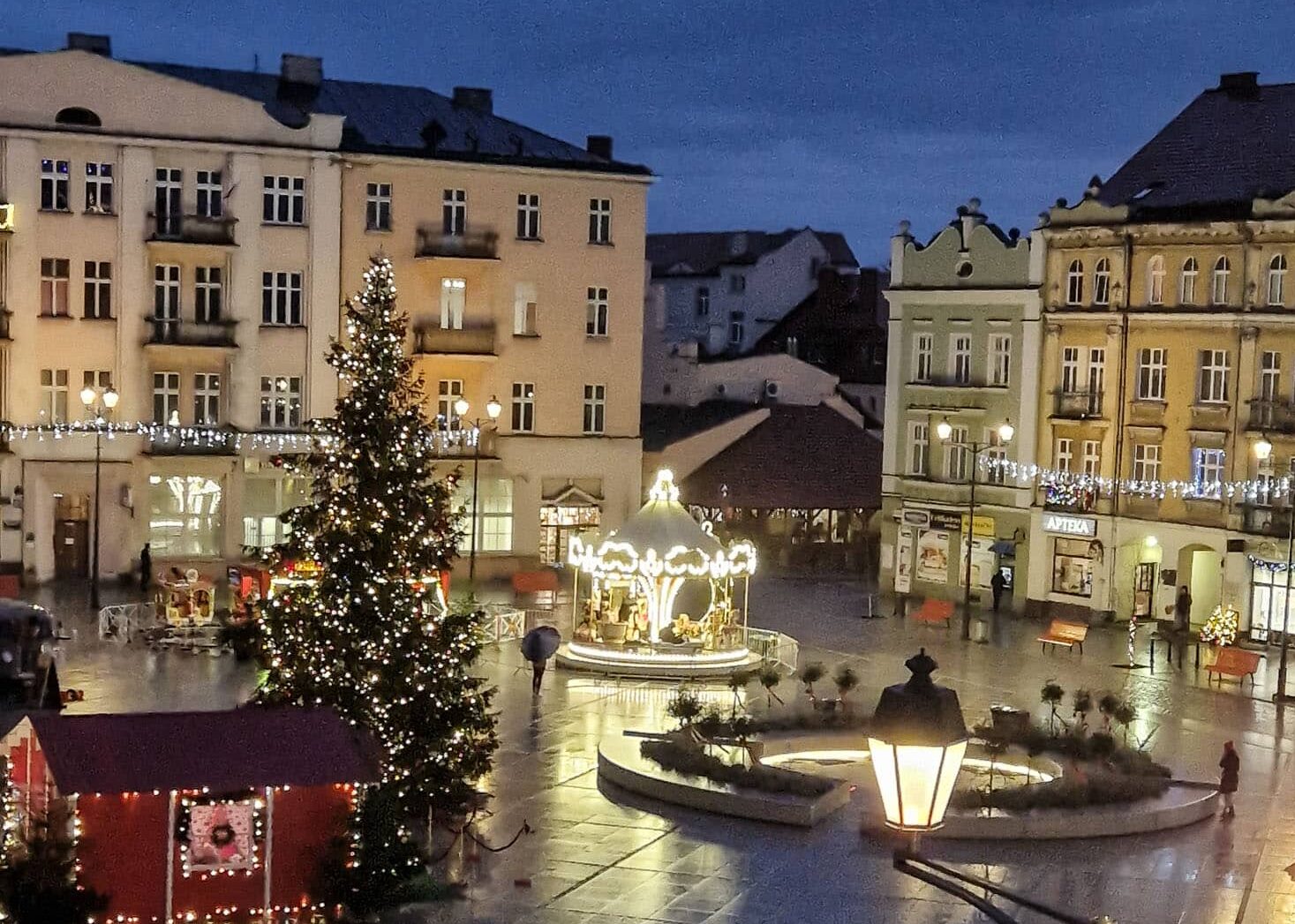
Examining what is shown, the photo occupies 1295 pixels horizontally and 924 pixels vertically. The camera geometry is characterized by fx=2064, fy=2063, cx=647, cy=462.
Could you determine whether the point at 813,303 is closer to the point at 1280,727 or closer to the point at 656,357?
the point at 656,357

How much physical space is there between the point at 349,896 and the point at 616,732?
35.3 feet

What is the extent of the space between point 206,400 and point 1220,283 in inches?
971

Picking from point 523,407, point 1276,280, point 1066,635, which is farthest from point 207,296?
point 1276,280

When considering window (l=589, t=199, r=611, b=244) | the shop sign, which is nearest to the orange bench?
the shop sign

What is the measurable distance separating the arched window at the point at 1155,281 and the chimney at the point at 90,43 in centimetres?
2658

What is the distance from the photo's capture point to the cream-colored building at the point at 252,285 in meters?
49.8

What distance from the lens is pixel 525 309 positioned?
55344 millimetres

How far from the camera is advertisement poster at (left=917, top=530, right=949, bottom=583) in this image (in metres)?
52.0

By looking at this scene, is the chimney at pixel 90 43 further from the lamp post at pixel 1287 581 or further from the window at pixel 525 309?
the lamp post at pixel 1287 581

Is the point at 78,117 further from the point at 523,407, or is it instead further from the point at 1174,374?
the point at 1174,374

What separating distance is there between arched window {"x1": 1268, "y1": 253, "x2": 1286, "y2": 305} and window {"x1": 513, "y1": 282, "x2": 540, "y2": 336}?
63.5 ft

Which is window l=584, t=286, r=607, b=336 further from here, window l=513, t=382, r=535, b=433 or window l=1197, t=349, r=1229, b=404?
window l=1197, t=349, r=1229, b=404

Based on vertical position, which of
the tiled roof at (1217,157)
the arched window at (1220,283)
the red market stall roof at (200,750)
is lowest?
the red market stall roof at (200,750)

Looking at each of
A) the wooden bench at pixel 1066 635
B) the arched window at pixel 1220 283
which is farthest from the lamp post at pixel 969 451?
the arched window at pixel 1220 283
